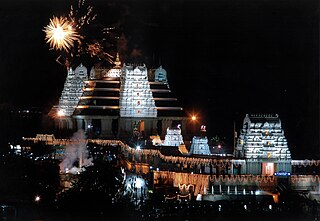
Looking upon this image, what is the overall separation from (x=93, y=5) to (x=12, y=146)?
6.53m

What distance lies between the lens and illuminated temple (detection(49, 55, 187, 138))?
25812mm

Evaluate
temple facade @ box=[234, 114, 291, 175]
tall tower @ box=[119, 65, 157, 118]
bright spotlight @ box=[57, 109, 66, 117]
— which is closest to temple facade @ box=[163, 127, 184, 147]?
tall tower @ box=[119, 65, 157, 118]

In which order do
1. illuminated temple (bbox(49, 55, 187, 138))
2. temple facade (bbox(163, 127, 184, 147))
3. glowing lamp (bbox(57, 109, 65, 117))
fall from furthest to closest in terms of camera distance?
1. glowing lamp (bbox(57, 109, 65, 117))
2. illuminated temple (bbox(49, 55, 187, 138))
3. temple facade (bbox(163, 127, 184, 147))

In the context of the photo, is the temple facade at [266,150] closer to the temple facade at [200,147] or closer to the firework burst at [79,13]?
the temple facade at [200,147]

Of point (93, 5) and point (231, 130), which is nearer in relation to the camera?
point (93, 5)

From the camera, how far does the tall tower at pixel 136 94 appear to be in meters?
25.7

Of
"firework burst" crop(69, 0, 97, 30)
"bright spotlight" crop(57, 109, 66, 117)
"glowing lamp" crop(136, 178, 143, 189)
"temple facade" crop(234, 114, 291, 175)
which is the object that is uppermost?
"firework burst" crop(69, 0, 97, 30)

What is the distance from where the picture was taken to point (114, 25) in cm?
2698

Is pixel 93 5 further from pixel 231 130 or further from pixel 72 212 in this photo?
pixel 72 212

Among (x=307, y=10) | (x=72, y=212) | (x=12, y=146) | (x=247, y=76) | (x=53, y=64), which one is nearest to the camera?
(x=72, y=212)

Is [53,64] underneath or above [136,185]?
above

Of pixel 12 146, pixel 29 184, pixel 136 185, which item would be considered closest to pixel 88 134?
pixel 12 146

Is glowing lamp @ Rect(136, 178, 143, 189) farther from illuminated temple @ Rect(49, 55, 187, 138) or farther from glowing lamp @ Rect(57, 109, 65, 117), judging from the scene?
glowing lamp @ Rect(57, 109, 65, 117)

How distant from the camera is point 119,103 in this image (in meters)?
26.2
